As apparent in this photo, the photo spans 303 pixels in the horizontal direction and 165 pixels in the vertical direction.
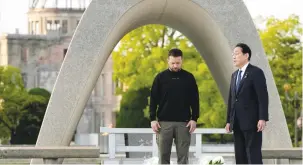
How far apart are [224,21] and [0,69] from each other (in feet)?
136

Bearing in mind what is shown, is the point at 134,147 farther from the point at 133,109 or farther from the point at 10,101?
the point at 10,101

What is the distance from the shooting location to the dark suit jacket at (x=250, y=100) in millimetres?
12391

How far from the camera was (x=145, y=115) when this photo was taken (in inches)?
1724

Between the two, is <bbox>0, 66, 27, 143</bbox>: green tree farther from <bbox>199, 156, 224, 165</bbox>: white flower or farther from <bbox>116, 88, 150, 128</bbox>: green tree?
<bbox>199, 156, 224, 165</bbox>: white flower

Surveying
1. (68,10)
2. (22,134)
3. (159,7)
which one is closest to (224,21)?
(159,7)

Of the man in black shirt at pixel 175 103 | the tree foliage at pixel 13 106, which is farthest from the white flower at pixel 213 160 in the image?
the tree foliage at pixel 13 106

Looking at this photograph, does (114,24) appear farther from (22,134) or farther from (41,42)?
(41,42)

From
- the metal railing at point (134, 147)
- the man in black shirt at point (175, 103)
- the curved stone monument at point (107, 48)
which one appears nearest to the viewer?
the man in black shirt at point (175, 103)

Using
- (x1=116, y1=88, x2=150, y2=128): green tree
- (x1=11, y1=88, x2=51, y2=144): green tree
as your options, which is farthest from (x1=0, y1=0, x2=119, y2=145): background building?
(x1=116, y1=88, x2=150, y2=128): green tree

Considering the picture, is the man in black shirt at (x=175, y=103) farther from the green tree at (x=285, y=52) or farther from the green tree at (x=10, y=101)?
the green tree at (x=10, y=101)

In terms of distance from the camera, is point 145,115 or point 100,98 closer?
point 145,115

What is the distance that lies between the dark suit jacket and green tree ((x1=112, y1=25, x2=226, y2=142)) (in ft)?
92.3

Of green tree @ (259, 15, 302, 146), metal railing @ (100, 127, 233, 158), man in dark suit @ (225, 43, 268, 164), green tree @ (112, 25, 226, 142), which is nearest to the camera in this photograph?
man in dark suit @ (225, 43, 268, 164)

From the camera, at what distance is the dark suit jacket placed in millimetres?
12391
